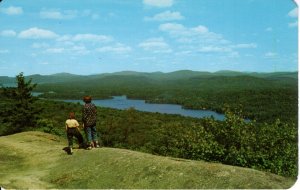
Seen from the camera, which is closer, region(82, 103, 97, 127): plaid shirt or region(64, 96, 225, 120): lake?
region(82, 103, 97, 127): plaid shirt

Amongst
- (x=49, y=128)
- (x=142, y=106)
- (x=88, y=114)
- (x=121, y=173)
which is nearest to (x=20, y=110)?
(x=49, y=128)

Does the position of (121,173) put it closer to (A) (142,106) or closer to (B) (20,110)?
(B) (20,110)

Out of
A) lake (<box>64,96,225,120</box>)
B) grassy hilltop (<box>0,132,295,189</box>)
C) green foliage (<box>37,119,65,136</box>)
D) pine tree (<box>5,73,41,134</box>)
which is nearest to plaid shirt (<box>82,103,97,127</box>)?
grassy hilltop (<box>0,132,295,189</box>)

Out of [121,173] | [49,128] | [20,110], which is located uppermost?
[20,110]

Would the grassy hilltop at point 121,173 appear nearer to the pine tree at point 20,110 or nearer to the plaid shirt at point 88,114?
the plaid shirt at point 88,114

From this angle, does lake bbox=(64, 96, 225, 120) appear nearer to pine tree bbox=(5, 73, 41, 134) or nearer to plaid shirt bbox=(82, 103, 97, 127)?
pine tree bbox=(5, 73, 41, 134)

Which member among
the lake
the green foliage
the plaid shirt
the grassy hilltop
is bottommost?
the lake

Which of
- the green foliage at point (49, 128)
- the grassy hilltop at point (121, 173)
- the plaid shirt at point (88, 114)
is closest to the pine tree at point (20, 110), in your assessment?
the green foliage at point (49, 128)

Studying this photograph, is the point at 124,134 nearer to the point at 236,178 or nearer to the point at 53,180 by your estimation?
the point at 53,180
